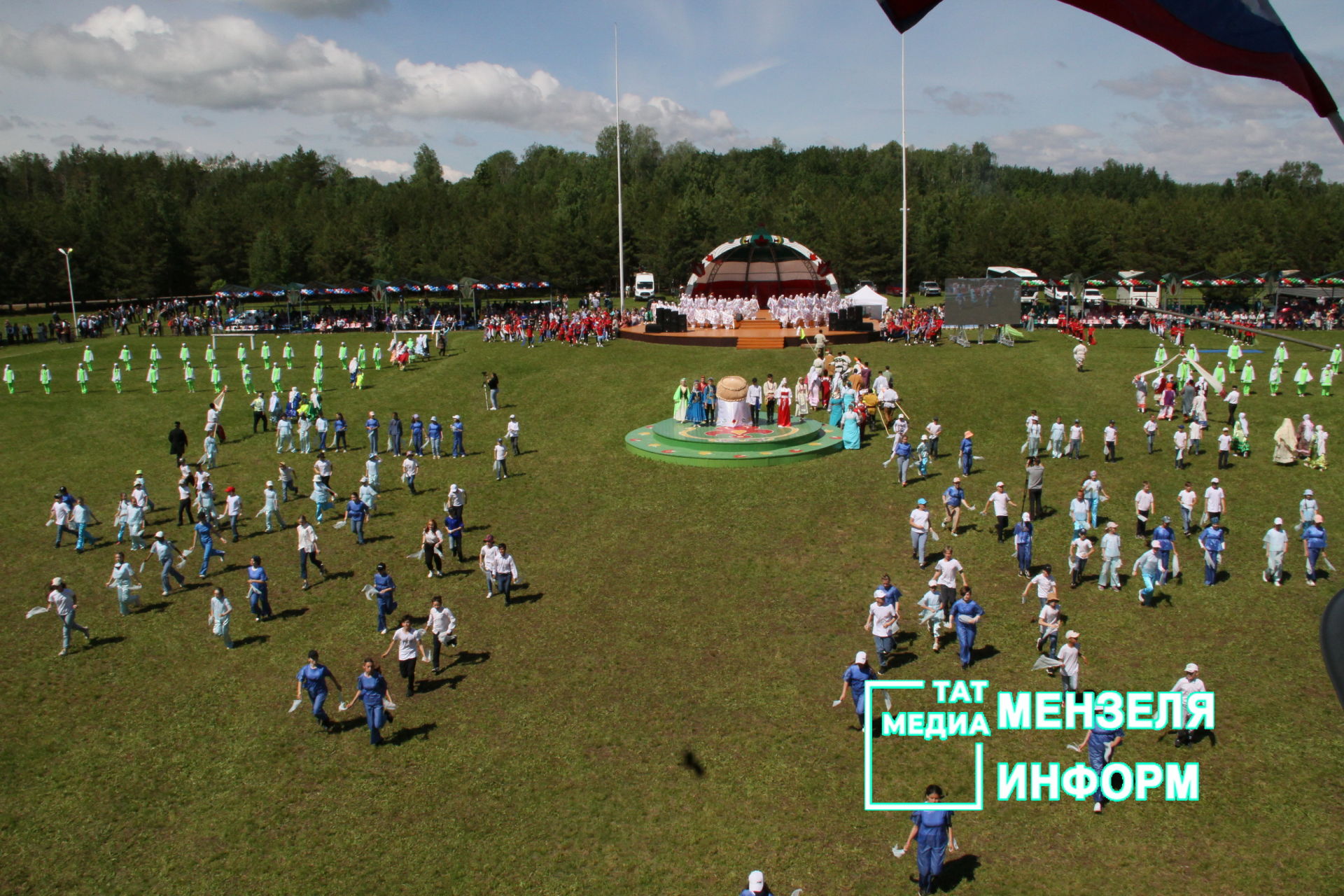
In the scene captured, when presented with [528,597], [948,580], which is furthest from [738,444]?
[948,580]

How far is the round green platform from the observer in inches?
990

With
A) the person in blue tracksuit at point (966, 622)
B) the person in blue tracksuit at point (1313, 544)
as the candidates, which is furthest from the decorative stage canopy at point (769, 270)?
the person in blue tracksuit at point (966, 622)

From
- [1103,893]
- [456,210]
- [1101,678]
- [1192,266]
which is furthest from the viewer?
[456,210]

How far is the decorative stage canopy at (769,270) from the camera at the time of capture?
163 feet

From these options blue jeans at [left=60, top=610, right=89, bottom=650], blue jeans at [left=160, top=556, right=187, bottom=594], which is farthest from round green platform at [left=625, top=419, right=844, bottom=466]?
blue jeans at [left=60, top=610, right=89, bottom=650]

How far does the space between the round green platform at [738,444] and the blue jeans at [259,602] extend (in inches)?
466

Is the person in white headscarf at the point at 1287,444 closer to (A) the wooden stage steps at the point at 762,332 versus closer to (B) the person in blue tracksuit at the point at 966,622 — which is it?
(B) the person in blue tracksuit at the point at 966,622

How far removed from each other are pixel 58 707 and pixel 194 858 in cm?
515

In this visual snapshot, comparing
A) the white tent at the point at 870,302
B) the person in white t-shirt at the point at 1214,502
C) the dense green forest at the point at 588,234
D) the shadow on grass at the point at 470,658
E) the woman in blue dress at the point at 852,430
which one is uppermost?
the dense green forest at the point at 588,234

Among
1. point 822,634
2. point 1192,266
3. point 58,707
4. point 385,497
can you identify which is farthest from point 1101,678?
point 1192,266

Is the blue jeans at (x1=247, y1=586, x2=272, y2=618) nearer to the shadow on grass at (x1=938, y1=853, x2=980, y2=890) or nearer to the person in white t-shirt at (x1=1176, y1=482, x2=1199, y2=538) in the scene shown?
the shadow on grass at (x1=938, y1=853, x2=980, y2=890)

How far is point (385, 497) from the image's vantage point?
23.8 metres

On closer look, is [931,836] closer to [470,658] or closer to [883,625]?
[883,625]

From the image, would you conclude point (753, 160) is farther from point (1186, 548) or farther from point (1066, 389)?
point (1186, 548)
